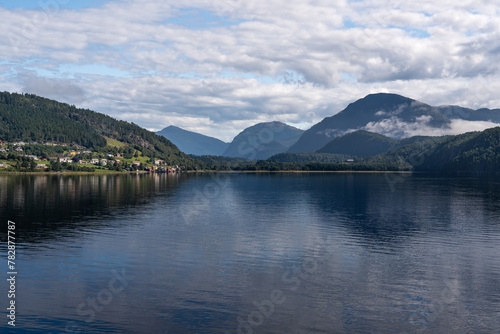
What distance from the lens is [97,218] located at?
9188 cm

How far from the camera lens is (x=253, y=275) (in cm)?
4906

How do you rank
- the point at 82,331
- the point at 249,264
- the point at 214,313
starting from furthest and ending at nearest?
the point at 249,264, the point at 214,313, the point at 82,331

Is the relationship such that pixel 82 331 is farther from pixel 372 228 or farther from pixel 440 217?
pixel 440 217

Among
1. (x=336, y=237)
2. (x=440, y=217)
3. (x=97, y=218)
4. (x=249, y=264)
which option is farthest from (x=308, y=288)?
(x=440, y=217)

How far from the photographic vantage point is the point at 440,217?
10025 centimetres

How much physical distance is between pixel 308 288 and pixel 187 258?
19.6 meters

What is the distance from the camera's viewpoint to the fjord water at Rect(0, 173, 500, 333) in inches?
1421

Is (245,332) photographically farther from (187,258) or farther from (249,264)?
(187,258)

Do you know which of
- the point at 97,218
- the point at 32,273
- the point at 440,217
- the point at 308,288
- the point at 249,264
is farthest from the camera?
the point at 440,217

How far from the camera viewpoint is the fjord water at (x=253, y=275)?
36094mm

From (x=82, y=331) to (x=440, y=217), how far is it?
9028 centimetres

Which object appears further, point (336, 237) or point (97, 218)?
point (97, 218)

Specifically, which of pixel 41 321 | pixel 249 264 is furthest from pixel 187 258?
pixel 41 321

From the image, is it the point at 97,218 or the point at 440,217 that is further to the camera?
the point at 440,217
